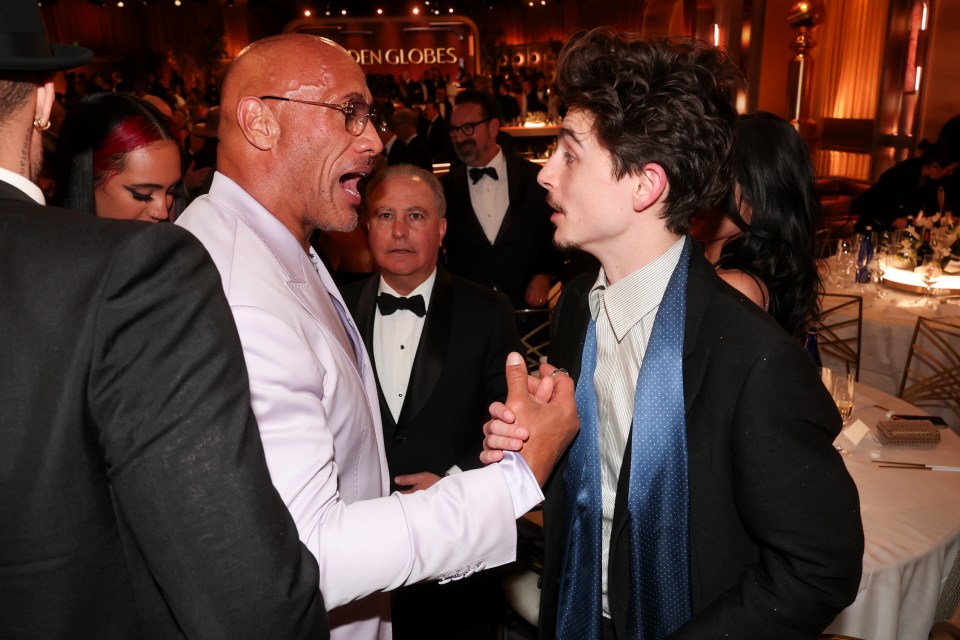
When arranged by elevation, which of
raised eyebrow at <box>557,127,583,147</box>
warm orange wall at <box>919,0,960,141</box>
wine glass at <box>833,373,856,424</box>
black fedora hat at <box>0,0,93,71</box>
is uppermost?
warm orange wall at <box>919,0,960,141</box>

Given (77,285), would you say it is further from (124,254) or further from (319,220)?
(319,220)

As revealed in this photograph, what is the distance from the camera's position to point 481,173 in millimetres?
5102

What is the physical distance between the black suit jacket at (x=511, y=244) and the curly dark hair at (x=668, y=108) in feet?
10.9

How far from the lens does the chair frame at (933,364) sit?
3.41 meters

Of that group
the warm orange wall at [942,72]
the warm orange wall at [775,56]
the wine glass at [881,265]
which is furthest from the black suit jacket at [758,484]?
the warm orange wall at [775,56]

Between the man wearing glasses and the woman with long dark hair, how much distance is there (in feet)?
3.31

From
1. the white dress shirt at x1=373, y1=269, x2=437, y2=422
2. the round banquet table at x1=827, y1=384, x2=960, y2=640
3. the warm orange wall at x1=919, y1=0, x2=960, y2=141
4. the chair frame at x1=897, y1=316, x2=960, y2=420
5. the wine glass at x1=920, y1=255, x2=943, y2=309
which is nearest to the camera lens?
the round banquet table at x1=827, y1=384, x2=960, y2=640

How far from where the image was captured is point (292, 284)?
4.59 feet

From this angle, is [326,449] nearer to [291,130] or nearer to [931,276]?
[291,130]

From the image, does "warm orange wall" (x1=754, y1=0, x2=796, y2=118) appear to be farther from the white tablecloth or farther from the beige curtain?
the white tablecloth

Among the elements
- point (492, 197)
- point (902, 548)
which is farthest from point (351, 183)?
point (492, 197)

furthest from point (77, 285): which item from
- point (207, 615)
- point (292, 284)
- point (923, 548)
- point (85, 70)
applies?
point (85, 70)

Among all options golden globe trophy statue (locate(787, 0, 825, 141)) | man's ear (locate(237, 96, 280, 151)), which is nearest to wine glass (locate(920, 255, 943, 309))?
man's ear (locate(237, 96, 280, 151))

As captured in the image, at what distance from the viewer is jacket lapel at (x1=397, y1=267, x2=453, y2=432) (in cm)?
242
